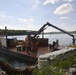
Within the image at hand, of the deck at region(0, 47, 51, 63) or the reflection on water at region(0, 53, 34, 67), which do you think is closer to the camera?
the deck at region(0, 47, 51, 63)

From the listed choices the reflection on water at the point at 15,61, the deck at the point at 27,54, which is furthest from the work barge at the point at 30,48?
the reflection on water at the point at 15,61

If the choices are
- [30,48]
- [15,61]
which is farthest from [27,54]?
[15,61]

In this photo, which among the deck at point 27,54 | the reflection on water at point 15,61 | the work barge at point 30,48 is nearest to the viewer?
the deck at point 27,54

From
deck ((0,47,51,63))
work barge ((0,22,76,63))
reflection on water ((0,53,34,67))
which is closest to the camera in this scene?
deck ((0,47,51,63))

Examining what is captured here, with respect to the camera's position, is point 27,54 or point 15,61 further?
Result: point 15,61

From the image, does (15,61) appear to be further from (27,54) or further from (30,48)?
(27,54)

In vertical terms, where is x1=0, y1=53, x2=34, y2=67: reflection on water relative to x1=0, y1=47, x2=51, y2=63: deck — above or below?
below

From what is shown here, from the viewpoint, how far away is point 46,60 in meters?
8.04

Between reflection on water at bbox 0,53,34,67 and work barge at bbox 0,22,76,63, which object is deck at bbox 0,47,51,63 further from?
reflection on water at bbox 0,53,34,67

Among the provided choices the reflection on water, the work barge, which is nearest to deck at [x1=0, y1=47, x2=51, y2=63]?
the work barge

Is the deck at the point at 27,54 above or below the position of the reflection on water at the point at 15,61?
above

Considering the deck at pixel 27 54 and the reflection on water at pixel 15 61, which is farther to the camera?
the reflection on water at pixel 15 61

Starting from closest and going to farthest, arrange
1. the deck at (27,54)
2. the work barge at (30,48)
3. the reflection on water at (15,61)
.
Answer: the deck at (27,54) < the work barge at (30,48) < the reflection on water at (15,61)

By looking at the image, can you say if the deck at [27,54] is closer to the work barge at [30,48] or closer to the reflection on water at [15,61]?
the work barge at [30,48]
